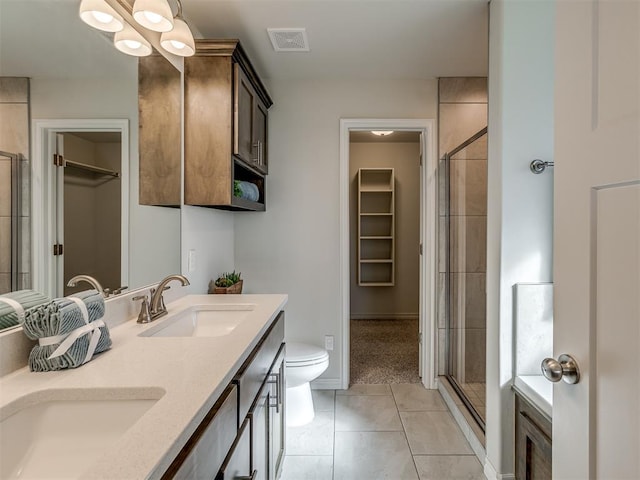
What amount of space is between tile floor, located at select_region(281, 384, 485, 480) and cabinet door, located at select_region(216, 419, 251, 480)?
86cm

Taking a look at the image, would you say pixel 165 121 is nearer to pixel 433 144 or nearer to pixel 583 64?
pixel 583 64

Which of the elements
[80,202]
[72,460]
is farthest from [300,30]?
[72,460]

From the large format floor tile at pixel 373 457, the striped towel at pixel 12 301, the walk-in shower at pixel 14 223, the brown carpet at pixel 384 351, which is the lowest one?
the large format floor tile at pixel 373 457

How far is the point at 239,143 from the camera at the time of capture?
6.72ft

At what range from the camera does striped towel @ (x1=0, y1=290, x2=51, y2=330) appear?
93 centimetres

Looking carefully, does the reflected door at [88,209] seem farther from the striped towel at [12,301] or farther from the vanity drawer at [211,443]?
the vanity drawer at [211,443]

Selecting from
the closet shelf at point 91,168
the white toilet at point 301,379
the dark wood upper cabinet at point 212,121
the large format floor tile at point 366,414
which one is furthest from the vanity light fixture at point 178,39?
the large format floor tile at point 366,414

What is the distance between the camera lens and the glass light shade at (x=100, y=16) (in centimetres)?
122

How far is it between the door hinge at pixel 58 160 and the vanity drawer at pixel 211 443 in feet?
2.69

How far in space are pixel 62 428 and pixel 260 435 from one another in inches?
28.5

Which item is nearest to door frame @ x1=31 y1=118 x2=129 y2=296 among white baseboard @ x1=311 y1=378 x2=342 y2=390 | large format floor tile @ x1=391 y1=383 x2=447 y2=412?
white baseboard @ x1=311 y1=378 x2=342 y2=390

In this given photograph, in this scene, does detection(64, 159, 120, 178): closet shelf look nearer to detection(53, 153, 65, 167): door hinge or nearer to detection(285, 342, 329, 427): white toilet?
detection(53, 153, 65, 167): door hinge

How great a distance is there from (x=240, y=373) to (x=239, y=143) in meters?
1.36

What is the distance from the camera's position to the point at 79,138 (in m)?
1.18
